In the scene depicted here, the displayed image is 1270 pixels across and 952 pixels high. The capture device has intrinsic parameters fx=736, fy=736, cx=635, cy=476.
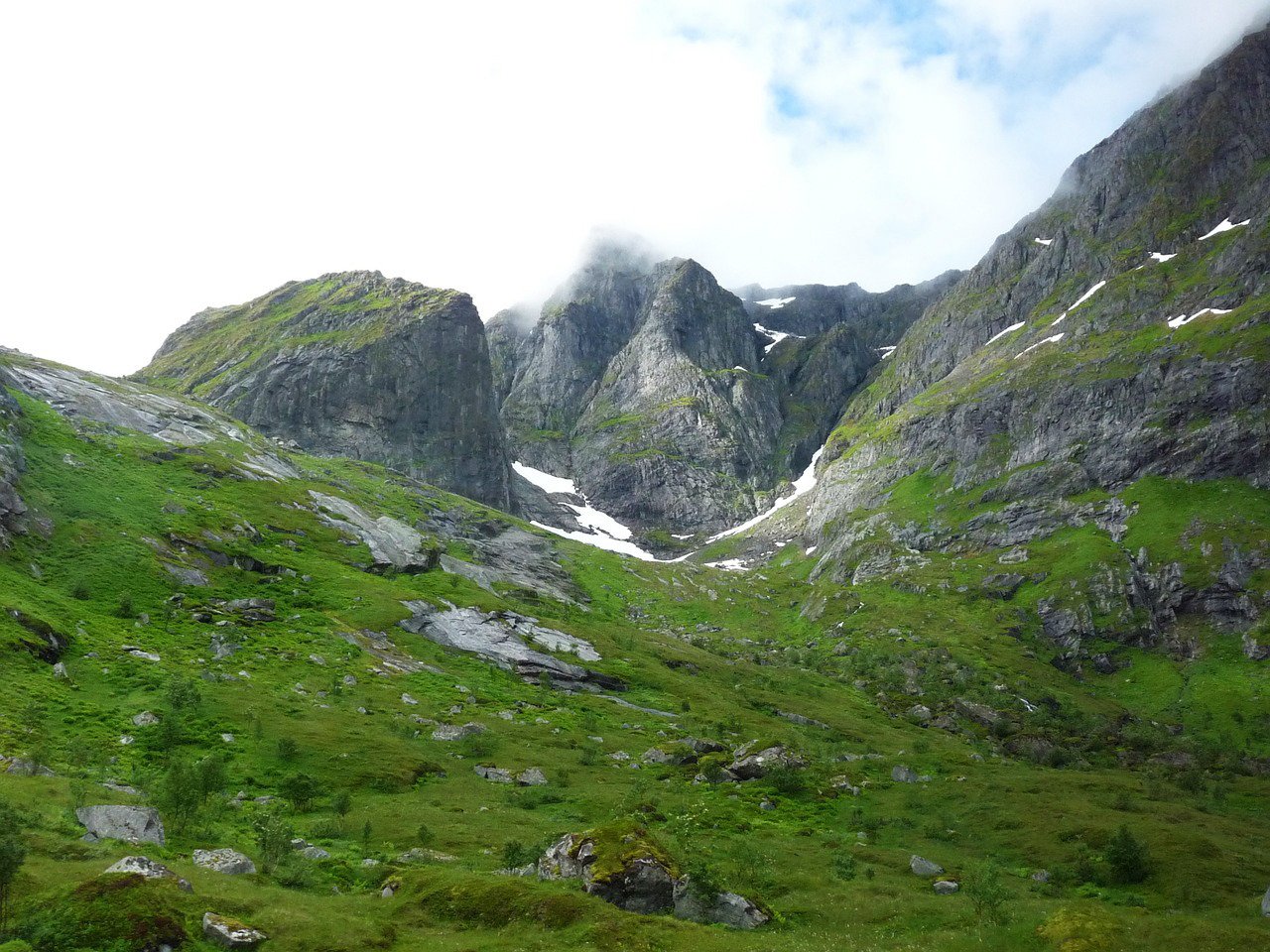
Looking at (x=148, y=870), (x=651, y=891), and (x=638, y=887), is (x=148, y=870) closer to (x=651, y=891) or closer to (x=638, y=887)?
(x=638, y=887)

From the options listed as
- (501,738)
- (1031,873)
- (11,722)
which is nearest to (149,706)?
(11,722)

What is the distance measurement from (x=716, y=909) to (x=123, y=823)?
24845 millimetres

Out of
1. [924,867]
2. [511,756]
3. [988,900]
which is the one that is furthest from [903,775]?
[988,900]

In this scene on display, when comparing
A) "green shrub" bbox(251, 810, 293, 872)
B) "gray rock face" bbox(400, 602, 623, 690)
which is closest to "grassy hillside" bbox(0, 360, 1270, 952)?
"green shrub" bbox(251, 810, 293, 872)

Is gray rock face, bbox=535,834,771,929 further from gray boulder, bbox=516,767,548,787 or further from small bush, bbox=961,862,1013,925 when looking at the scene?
gray boulder, bbox=516,767,548,787

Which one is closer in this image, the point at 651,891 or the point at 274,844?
the point at 274,844

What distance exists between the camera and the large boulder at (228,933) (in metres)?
21.9

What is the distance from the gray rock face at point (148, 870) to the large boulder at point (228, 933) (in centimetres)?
212

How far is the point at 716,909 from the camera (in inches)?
1235

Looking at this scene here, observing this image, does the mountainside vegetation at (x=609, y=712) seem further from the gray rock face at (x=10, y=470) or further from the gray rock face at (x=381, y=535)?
the gray rock face at (x=381, y=535)

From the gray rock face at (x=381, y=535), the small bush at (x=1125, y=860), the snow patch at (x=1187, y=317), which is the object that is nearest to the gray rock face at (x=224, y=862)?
the small bush at (x=1125, y=860)

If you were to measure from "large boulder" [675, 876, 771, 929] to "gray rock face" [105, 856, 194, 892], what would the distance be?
1837cm

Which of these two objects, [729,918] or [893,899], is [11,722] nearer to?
[729,918]

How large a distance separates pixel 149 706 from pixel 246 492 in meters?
74.1
